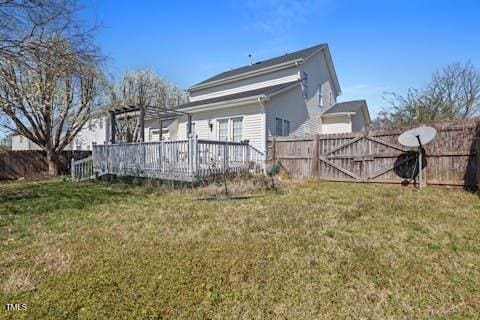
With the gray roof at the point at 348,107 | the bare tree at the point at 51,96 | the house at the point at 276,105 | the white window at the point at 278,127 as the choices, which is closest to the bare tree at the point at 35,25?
the bare tree at the point at 51,96

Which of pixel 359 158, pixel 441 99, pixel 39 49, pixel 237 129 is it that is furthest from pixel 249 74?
pixel 39 49

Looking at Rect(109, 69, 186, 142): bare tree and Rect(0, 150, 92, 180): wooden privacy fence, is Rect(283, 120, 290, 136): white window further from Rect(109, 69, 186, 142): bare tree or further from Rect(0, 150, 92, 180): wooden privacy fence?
Rect(0, 150, 92, 180): wooden privacy fence

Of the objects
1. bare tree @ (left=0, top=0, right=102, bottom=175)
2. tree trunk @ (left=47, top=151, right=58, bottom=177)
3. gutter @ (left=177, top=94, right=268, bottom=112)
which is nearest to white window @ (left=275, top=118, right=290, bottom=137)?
gutter @ (left=177, top=94, right=268, bottom=112)

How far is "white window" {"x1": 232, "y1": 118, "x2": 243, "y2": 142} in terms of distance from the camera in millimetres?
13218

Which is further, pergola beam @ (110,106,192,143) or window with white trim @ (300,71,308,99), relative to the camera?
window with white trim @ (300,71,308,99)

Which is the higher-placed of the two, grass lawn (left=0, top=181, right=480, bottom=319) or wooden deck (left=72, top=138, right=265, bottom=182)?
wooden deck (left=72, top=138, right=265, bottom=182)

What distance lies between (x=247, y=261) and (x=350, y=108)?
1538 cm

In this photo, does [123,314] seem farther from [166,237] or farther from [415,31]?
[415,31]

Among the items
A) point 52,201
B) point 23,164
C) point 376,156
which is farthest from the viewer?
point 23,164

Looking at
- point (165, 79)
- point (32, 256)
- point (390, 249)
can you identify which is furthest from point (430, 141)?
point (165, 79)

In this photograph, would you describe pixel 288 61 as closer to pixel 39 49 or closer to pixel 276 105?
pixel 276 105

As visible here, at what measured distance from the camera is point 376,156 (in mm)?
9227

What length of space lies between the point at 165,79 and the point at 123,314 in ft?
84.8

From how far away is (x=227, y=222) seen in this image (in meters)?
5.27
